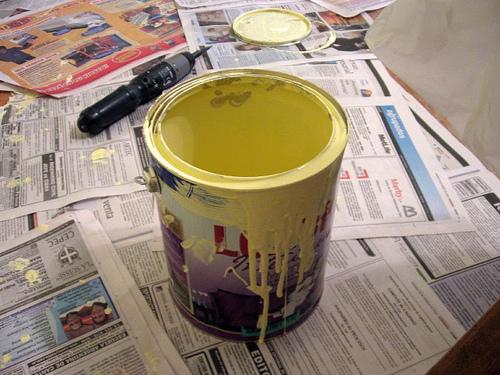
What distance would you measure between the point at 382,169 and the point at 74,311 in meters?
0.40

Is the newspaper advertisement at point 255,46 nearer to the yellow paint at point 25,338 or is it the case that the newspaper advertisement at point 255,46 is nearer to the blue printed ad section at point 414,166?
the blue printed ad section at point 414,166

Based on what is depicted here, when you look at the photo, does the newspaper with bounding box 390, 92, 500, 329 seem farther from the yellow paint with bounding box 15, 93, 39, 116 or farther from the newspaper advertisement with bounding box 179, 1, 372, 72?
the yellow paint with bounding box 15, 93, 39, 116

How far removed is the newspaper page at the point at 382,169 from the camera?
603 millimetres

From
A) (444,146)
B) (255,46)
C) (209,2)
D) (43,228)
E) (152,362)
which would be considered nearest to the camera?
(152,362)

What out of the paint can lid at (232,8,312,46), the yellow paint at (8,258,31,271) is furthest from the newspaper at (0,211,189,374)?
the paint can lid at (232,8,312,46)

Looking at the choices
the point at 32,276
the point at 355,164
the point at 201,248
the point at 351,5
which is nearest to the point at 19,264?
the point at 32,276

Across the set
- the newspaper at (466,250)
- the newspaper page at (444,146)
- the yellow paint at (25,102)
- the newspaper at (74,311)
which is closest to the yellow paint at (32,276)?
the newspaper at (74,311)

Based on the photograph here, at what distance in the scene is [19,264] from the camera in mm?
558

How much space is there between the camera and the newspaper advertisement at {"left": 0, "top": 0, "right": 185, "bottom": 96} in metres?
0.80

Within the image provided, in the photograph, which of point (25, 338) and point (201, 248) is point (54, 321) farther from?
point (201, 248)

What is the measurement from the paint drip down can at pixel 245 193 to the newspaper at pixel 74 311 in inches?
2.0

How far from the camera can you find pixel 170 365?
48 cm

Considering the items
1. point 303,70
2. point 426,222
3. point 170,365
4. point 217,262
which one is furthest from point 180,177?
point 303,70

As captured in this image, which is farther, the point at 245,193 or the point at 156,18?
the point at 156,18
